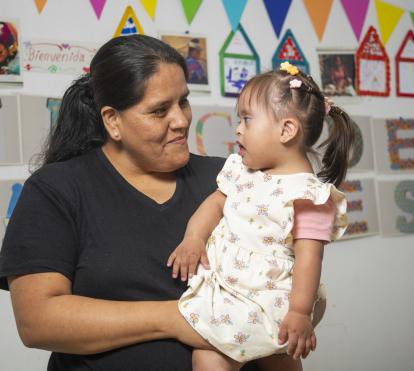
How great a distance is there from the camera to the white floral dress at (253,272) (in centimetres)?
116

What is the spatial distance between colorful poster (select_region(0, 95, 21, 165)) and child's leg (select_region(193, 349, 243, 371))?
1310mm

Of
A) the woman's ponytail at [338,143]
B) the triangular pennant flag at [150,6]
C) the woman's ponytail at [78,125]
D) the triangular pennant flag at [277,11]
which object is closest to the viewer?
the woman's ponytail at [338,143]

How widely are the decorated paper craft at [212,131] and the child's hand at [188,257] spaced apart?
1.29 meters

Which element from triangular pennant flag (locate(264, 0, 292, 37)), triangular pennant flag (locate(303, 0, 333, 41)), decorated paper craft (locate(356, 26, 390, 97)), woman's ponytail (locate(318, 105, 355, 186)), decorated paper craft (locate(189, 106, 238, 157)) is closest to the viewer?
woman's ponytail (locate(318, 105, 355, 186))

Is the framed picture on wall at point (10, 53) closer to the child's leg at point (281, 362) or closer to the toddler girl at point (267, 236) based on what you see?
the toddler girl at point (267, 236)

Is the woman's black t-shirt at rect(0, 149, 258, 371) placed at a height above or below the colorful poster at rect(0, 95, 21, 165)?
below

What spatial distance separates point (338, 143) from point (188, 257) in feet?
1.53

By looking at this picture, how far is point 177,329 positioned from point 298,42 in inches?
79.7

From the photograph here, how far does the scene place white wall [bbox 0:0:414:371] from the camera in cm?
232

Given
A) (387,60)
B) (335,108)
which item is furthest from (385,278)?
(335,108)

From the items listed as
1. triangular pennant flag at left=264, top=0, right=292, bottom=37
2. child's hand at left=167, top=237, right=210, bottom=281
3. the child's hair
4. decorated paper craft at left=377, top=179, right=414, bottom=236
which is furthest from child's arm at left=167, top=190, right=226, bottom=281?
decorated paper craft at left=377, top=179, right=414, bottom=236

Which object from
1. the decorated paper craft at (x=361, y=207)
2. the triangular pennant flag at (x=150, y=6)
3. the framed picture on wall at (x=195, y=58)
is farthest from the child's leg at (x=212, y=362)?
the decorated paper craft at (x=361, y=207)

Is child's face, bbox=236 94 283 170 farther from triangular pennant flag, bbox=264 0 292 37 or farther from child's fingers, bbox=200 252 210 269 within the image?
triangular pennant flag, bbox=264 0 292 37

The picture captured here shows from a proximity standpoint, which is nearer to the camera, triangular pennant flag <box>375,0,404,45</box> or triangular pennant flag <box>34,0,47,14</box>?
triangular pennant flag <box>34,0,47,14</box>
